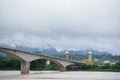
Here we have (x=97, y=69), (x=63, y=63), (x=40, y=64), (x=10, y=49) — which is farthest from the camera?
(x=40, y=64)

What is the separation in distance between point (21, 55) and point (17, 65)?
118ft

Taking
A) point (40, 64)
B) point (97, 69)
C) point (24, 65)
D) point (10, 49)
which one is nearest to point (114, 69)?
point (97, 69)

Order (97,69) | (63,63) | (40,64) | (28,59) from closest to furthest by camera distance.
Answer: (28,59) → (63,63) → (97,69) → (40,64)

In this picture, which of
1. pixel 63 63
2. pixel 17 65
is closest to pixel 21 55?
pixel 63 63

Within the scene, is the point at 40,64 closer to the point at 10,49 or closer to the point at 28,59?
the point at 28,59

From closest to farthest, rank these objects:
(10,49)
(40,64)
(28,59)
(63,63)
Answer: (10,49)
(28,59)
(63,63)
(40,64)

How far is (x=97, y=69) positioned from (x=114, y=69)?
657 centimetres

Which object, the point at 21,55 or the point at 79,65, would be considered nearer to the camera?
the point at 21,55

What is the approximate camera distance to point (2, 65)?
10719 centimetres

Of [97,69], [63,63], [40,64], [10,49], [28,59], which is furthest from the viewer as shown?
[40,64]

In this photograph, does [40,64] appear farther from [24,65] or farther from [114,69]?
[24,65]

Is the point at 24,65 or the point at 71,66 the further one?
the point at 71,66

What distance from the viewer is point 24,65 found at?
246ft

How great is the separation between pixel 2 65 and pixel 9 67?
2961mm
